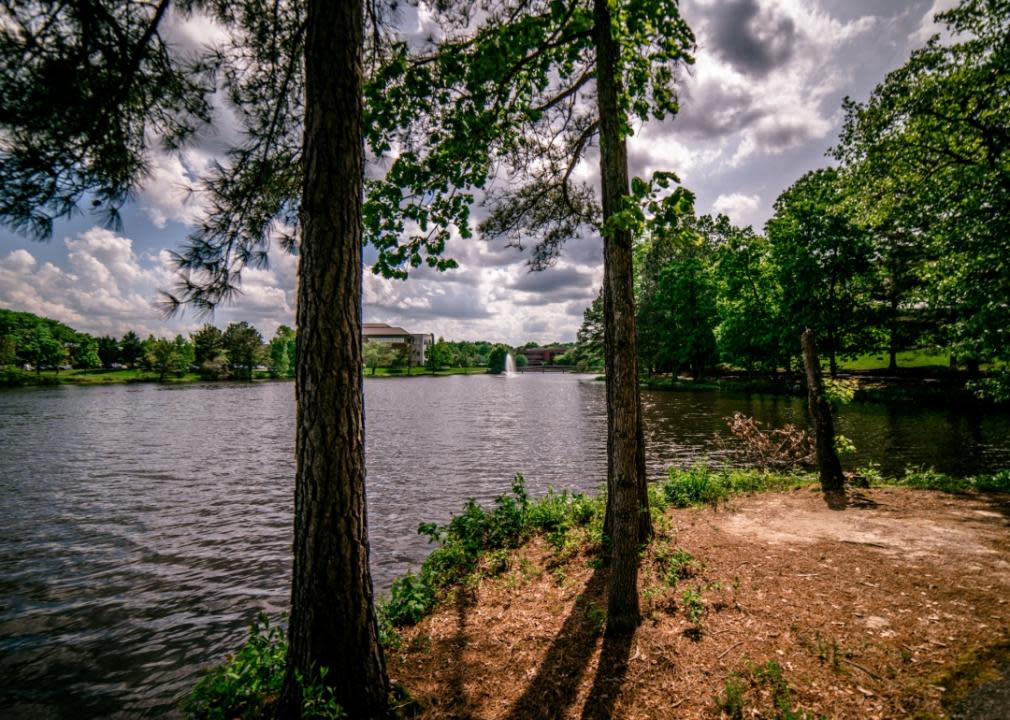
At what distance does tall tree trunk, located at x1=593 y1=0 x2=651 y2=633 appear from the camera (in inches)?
167

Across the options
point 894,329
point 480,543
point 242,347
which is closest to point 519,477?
point 480,543

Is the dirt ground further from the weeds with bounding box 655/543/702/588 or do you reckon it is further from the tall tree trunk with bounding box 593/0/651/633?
the tall tree trunk with bounding box 593/0/651/633

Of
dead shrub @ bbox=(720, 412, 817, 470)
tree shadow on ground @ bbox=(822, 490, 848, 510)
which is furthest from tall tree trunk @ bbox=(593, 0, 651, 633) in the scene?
dead shrub @ bbox=(720, 412, 817, 470)

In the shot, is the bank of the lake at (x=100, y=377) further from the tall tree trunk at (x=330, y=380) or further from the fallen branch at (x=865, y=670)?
the fallen branch at (x=865, y=670)

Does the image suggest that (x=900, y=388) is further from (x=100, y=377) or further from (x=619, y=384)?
(x=100, y=377)

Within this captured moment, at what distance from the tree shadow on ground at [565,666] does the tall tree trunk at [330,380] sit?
1.26m

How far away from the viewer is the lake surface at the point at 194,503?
18.5 feet

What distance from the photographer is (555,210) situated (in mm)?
7336

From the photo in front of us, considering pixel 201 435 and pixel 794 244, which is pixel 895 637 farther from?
pixel 794 244

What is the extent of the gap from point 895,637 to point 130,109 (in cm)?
892

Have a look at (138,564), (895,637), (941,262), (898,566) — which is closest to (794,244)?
(941,262)

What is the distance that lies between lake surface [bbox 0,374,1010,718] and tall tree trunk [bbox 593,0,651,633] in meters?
4.70

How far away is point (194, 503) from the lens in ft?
39.0

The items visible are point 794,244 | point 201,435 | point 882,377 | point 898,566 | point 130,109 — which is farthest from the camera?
point 882,377
